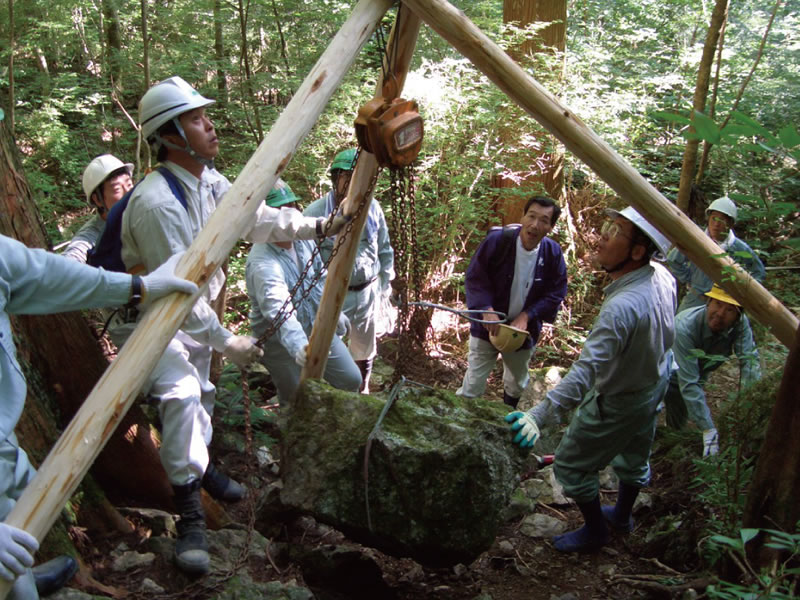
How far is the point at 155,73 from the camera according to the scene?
9.70 m

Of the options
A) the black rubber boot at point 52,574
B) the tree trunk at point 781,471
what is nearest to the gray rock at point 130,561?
the black rubber boot at point 52,574

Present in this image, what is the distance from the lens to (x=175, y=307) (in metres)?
2.44

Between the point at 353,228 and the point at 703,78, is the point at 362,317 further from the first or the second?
the point at 703,78

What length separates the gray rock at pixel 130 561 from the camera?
10.7ft

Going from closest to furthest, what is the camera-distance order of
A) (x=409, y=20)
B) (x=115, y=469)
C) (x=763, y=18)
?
(x=409, y=20) < (x=115, y=469) < (x=763, y=18)

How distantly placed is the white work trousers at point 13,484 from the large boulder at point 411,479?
1.28 meters

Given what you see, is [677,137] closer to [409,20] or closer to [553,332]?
[553,332]

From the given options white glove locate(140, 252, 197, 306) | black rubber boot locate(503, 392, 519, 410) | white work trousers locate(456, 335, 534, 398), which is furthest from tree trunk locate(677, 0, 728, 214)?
white glove locate(140, 252, 197, 306)

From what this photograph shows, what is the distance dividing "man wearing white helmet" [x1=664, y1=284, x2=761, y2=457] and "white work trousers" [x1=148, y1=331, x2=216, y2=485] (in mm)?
3347

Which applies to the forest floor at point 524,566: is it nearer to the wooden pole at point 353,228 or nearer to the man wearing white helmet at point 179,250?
the man wearing white helmet at point 179,250

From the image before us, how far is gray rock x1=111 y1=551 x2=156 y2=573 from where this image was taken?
10.7ft

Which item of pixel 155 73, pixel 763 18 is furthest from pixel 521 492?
pixel 763 18

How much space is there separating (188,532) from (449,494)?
1.44m

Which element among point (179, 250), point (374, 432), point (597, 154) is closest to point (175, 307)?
point (179, 250)
